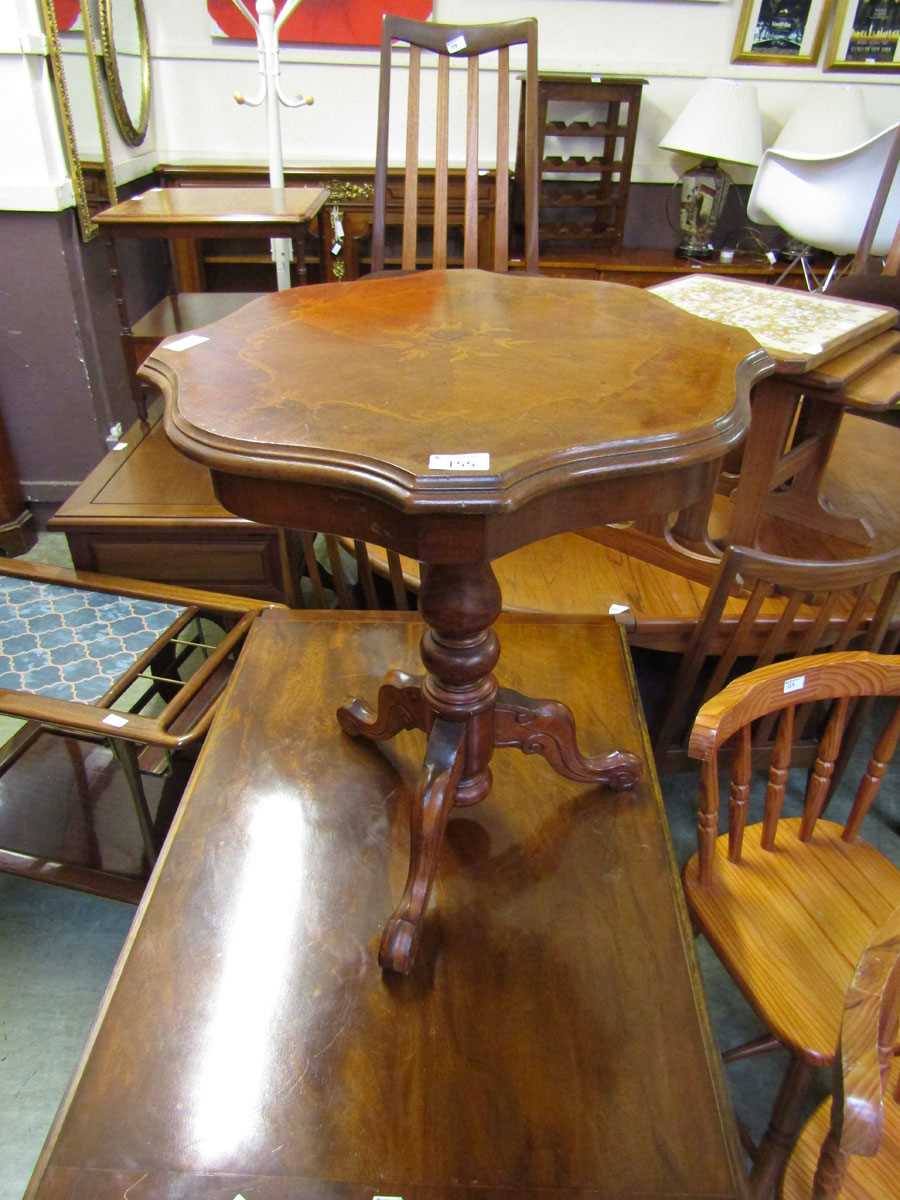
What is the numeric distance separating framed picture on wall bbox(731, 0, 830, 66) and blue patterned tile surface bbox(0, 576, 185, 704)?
321 centimetres

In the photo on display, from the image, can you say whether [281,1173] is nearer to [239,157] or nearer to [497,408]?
[497,408]

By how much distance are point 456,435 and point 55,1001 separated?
132cm

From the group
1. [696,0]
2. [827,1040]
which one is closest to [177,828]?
[827,1040]

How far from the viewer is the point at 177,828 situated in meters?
1.14

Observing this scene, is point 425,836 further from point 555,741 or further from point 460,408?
point 460,408

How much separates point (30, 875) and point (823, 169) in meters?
3.19

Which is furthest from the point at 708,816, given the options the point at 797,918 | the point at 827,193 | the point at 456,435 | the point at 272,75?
the point at 827,193

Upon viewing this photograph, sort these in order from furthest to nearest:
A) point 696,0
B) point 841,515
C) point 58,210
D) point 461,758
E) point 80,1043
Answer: point 696,0 → point 58,210 → point 841,515 → point 80,1043 → point 461,758

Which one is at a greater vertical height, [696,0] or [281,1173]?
[696,0]

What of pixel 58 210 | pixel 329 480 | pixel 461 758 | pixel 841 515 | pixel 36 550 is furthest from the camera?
pixel 36 550

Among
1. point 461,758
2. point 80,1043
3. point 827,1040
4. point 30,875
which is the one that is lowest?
point 80,1043

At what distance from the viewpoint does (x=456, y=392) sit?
0.87m

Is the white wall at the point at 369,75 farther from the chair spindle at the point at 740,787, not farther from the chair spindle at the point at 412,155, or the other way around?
the chair spindle at the point at 740,787

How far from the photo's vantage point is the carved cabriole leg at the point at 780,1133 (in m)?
0.98
